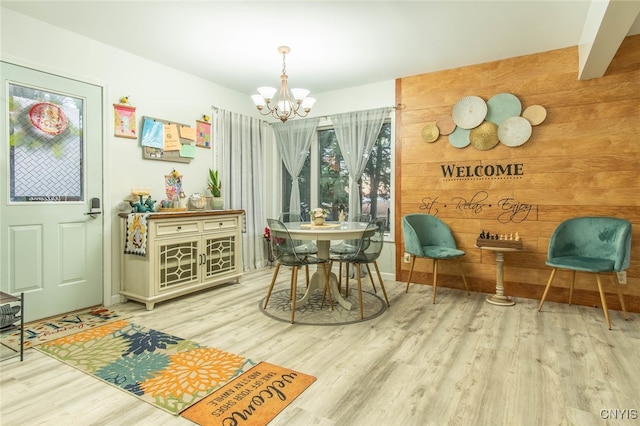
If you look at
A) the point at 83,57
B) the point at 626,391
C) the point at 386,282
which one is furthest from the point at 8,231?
the point at 626,391

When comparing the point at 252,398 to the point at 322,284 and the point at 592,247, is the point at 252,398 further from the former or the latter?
the point at 592,247

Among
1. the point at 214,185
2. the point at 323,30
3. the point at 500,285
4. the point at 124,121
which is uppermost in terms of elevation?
the point at 323,30

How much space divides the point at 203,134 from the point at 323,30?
6.62ft

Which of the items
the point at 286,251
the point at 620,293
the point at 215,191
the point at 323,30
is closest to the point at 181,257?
the point at 215,191

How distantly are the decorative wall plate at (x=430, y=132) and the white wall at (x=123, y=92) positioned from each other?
0.60 metres

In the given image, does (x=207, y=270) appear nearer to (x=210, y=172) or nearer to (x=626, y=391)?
(x=210, y=172)

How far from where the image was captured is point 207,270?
3752 millimetres

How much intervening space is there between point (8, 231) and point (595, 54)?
4.91m

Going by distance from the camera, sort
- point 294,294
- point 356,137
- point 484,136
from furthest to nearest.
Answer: point 356,137, point 484,136, point 294,294

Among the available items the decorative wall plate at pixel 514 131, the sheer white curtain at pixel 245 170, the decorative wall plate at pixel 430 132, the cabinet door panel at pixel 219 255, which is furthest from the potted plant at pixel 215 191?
the decorative wall plate at pixel 514 131

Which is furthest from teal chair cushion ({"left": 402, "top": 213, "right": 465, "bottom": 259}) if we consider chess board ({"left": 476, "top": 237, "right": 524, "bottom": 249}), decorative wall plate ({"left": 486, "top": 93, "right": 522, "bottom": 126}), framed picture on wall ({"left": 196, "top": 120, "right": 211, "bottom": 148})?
framed picture on wall ({"left": 196, "top": 120, "right": 211, "bottom": 148})

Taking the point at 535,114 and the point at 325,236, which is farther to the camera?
the point at 535,114

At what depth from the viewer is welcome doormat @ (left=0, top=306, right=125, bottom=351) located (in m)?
2.47

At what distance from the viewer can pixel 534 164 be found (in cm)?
353
